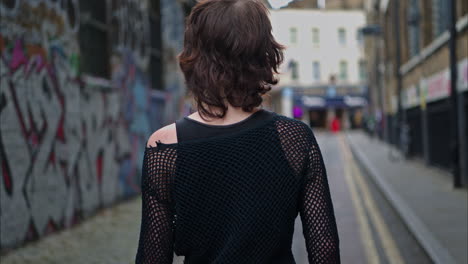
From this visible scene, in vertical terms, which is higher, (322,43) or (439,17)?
(322,43)

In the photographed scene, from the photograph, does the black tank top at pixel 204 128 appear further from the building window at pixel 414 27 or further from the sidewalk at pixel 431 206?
the building window at pixel 414 27

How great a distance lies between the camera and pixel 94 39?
10.4 meters

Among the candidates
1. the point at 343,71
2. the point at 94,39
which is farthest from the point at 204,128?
the point at 343,71

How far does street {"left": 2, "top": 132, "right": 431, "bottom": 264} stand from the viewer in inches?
256

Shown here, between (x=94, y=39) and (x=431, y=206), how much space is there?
620cm

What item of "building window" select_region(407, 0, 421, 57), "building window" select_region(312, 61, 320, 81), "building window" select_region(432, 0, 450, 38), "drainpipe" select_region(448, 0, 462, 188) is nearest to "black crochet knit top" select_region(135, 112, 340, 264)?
"drainpipe" select_region(448, 0, 462, 188)

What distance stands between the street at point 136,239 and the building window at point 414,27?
9.29 meters

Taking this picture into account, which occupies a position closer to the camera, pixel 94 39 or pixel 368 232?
pixel 368 232

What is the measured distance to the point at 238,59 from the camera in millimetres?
1741

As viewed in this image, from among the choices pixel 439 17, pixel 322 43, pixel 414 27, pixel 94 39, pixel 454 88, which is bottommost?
pixel 454 88

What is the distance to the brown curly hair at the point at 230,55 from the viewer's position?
1733 millimetres

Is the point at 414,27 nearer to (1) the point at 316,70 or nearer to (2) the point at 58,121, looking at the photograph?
(2) the point at 58,121

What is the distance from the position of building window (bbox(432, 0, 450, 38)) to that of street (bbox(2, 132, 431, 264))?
544 centimetres

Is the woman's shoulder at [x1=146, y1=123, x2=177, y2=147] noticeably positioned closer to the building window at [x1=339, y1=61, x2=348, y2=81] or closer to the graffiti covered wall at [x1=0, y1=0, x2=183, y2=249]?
the graffiti covered wall at [x1=0, y1=0, x2=183, y2=249]
